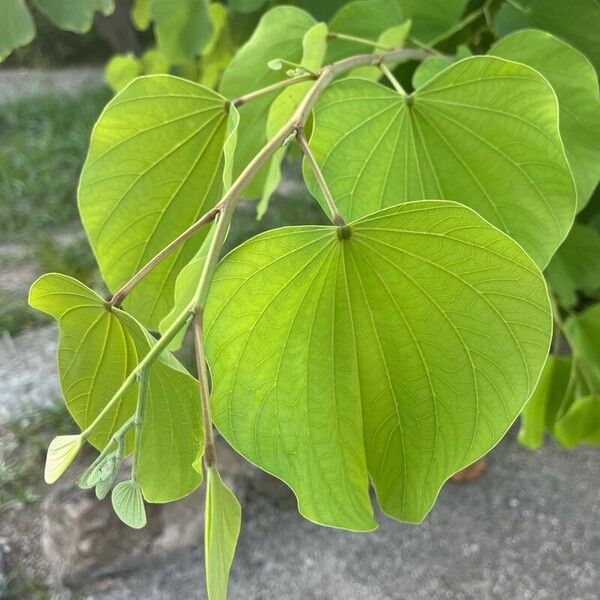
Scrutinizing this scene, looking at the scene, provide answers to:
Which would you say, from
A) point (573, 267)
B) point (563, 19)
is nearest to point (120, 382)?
point (563, 19)

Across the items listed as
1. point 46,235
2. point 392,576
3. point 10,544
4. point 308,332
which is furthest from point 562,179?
point 46,235

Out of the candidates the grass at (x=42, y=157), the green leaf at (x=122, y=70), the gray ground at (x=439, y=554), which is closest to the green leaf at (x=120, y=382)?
the green leaf at (x=122, y=70)

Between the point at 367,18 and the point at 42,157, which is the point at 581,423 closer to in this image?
the point at 367,18

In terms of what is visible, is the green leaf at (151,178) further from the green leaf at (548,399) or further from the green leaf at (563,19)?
the green leaf at (548,399)

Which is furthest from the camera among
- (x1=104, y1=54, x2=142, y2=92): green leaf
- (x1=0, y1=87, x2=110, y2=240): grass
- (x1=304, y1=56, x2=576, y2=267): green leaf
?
(x1=0, y1=87, x2=110, y2=240): grass

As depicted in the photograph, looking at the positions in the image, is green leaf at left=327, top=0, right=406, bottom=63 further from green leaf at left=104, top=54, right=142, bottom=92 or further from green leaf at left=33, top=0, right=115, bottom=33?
green leaf at left=104, top=54, right=142, bottom=92

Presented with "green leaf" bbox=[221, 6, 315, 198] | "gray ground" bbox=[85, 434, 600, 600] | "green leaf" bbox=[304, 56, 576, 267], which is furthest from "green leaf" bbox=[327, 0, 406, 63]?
"gray ground" bbox=[85, 434, 600, 600]

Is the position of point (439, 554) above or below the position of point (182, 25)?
below

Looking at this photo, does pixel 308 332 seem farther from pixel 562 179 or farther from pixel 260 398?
pixel 562 179
